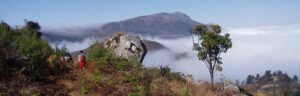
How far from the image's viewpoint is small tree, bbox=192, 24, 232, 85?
3462cm

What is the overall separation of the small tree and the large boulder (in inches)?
570

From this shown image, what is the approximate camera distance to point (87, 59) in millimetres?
17297

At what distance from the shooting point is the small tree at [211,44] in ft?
114

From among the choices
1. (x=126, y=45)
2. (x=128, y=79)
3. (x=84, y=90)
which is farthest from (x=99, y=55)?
(x=84, y=90)

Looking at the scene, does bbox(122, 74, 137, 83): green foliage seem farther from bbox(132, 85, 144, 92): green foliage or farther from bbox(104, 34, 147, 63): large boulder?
bbox(104, 34, 147, 63): large boulder

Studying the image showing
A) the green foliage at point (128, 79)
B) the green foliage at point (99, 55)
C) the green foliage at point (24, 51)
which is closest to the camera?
the green foliage at point (24, 51)

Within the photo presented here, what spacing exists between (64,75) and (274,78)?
7022 inches

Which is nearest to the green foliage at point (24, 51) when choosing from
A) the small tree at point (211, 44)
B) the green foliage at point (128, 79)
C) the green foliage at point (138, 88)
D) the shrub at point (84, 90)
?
the shrub at point (84, 90)

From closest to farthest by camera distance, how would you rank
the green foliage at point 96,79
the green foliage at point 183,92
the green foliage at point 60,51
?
the green foliage at point 96,79, the green foliage at point 183,92, the green foliage at point 60,51

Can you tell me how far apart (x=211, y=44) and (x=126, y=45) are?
15.8m

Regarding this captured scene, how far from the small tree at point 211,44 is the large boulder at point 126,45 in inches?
570

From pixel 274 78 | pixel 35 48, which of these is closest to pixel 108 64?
pixel 35 48

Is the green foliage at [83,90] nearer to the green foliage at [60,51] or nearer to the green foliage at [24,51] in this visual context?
the green foliage at [24,51]

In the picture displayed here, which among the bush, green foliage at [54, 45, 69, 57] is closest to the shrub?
the bush
